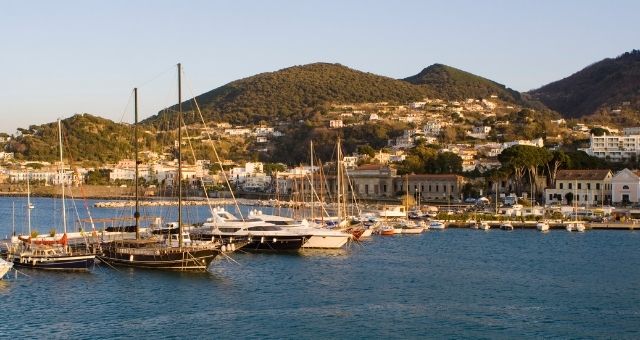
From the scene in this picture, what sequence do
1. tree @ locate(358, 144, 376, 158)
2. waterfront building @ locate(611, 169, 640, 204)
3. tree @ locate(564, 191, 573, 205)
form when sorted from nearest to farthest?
waterfront building @ locate(611, 169, 640, 204) → tree @ locate(564, 191, 573, 205) → tree @ locate(358, 144, 376, 158)

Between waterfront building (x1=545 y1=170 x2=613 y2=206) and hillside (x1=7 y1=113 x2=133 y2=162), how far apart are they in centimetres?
8753

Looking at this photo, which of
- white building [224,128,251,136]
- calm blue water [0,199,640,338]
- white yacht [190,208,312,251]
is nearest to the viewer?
calm blue water [0,199,640,338]

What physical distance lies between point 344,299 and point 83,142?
125140 millimetres

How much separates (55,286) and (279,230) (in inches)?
513

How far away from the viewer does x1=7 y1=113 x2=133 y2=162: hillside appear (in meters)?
143

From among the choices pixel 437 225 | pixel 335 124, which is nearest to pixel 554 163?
pixel 437 225

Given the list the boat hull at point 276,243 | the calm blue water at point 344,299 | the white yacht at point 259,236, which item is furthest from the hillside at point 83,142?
the calm blue water at point 344,299

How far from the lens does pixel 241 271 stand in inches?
1282

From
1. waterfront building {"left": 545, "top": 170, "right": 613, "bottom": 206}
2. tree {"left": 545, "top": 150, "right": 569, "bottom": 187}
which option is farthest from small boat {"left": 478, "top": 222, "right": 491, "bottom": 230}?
tree {"left": 545, "top": 150, "right": 569, "bottom": 187}

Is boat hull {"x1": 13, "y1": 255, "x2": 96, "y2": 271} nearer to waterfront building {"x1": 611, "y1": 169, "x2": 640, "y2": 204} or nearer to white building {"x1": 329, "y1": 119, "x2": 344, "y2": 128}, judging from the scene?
waterfront building {"x1": 611, "y1": 169, "x2": 640, "y2": 204}

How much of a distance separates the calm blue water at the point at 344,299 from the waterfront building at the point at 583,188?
1248 inches

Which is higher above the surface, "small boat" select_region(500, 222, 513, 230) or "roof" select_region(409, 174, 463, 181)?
"roof" select_region(409, 174, 463, 181)

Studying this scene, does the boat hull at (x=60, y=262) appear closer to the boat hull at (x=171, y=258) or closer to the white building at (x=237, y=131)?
the boat hull at (x=171, y=258)

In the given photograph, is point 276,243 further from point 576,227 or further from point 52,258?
point 576,227
